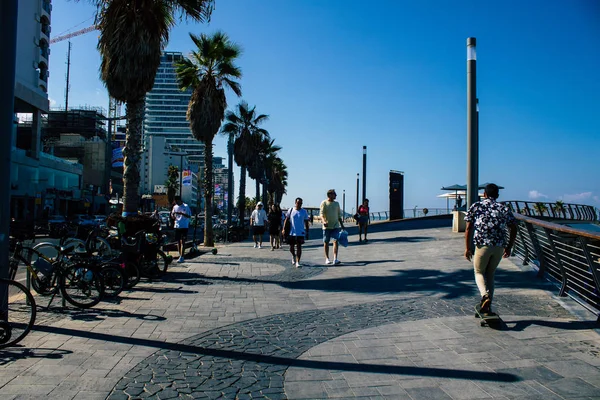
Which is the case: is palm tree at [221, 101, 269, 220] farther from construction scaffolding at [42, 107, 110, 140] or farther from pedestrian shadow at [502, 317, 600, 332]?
construction scaffolding at [42, 107, 110, 140]

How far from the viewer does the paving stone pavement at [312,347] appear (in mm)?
3799

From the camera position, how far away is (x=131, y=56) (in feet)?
34.8

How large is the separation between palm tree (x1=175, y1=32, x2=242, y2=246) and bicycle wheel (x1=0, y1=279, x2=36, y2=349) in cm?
1446

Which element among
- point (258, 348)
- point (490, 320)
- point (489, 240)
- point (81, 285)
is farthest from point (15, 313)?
point (489, 240)

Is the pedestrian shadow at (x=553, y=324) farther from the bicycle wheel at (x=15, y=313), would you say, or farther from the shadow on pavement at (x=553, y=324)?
the bicycle wheel at (x=15, y=313)

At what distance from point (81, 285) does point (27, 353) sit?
228 cm

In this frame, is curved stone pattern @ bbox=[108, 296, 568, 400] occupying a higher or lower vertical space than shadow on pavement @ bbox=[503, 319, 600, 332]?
lower

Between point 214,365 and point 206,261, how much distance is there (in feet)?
30.4

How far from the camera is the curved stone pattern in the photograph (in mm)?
3818

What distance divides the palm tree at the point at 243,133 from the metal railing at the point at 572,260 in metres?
26.8

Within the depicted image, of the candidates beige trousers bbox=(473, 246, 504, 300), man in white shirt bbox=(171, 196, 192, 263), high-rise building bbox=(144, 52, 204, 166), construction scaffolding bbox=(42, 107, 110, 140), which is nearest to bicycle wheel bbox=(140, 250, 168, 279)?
man in white shirt bbox=(171, 196, 192, 263)

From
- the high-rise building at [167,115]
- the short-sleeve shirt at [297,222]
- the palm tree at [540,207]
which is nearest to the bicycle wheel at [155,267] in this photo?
the short-sleeve shirt at [297,222]

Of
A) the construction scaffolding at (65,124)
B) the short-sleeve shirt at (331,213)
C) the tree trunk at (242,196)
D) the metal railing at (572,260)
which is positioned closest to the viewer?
the metal railing at (572,260)

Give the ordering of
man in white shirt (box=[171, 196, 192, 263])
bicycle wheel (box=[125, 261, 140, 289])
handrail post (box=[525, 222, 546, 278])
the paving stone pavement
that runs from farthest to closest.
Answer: man in white shirt (box=[171, 196, 192, 263])
handrail post (box=[525, 222, 546, 278])
bicycle wheel (box=[125, 261, 140, 289])
the paving stone pavement
